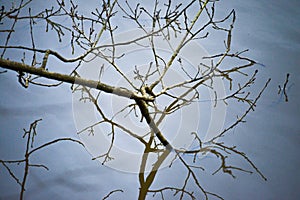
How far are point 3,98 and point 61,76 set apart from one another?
81 centimetres

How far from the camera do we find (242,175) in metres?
1.16

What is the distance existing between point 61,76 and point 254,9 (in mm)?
968

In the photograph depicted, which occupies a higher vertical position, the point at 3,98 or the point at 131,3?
the point at 131,3

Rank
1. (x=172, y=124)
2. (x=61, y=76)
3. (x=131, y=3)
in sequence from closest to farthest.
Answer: (x=61, y=76), (x=172, y=124), (x=131, y=3)

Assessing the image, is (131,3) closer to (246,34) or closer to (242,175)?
(246,34)

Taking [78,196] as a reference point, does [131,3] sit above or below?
above

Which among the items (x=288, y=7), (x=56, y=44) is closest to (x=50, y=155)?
(x=56, y=44)

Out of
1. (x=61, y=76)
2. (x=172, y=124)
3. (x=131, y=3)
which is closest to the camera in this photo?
(x=61, y=76)

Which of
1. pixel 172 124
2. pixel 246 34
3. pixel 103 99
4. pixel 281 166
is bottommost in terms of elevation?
pixel 281 166

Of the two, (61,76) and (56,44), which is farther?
(56,44)

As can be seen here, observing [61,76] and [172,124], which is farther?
[172,124]

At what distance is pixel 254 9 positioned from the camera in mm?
1203

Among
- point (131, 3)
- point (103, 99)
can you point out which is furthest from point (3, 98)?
point (131, 3)

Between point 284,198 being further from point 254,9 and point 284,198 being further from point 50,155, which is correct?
point 50,155
